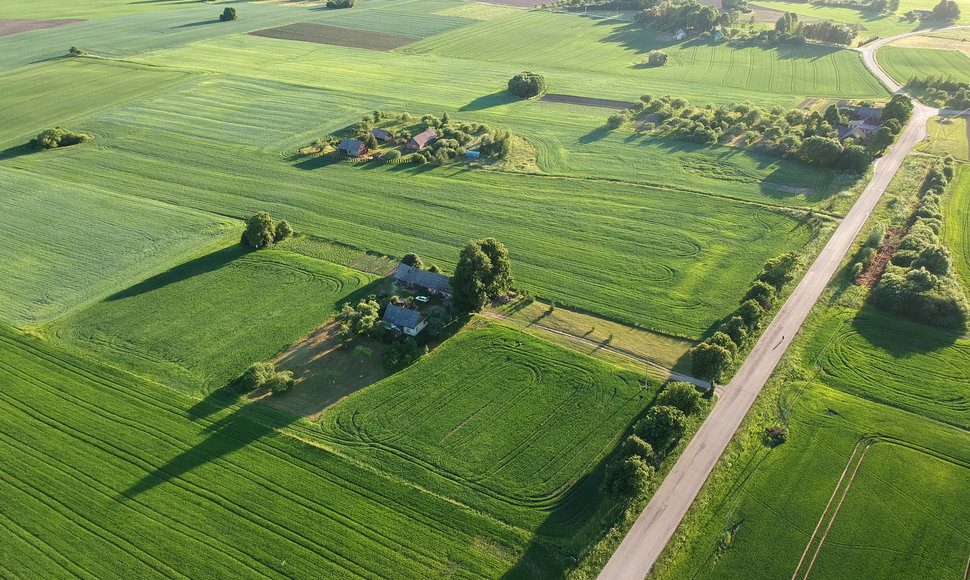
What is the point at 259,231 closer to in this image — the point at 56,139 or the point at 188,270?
the point at 188,270

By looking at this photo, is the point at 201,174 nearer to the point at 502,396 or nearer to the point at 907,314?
the point at 502,396

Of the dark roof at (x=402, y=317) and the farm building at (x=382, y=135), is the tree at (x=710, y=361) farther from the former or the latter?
the farm building at (x=382, y=135)

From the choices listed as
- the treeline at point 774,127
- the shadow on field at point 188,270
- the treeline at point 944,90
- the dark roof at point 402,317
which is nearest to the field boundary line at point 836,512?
the dark roof at point 402,317

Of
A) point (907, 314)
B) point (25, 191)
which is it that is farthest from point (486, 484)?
point (25, 191)

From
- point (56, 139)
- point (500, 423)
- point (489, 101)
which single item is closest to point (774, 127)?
point (489, 101)

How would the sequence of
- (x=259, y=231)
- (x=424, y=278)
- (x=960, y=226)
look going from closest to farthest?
1. (x=424, y=278)
2. (x=259, y=231)
3. (x=960, y=226)

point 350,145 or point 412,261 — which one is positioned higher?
point 350,145
